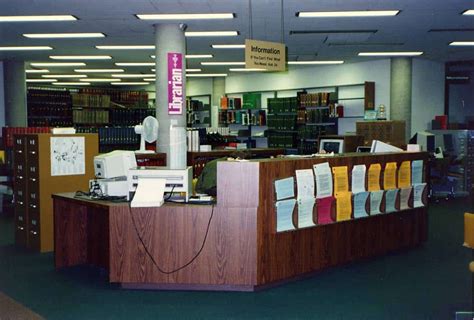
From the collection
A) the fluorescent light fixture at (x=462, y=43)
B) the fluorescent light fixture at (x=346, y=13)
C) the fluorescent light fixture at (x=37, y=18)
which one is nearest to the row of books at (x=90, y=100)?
the fluorescent light fixture at (x=37, y=18)

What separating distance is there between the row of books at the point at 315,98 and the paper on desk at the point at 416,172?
6.32 m

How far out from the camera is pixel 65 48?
1030 centimetres

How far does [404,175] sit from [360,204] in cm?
85

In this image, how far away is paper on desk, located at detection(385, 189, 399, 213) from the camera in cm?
572

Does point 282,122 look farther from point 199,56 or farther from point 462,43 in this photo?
point 462,43

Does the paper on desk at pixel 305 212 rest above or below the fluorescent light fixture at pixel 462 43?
below

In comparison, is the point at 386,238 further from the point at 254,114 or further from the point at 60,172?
the point at 254,114

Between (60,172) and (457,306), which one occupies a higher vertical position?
(60,172)

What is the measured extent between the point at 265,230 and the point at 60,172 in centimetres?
292

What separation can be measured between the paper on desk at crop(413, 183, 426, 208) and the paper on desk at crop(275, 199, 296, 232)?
2051 mm

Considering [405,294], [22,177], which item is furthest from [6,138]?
[405,294]

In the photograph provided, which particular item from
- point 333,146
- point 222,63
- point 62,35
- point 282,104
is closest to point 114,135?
point 62,35

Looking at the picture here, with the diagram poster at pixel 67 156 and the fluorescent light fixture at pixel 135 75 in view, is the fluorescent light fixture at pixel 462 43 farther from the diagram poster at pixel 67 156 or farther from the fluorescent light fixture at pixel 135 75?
the fluorescent light fixture at pixel 135 75

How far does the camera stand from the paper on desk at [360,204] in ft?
17.6
